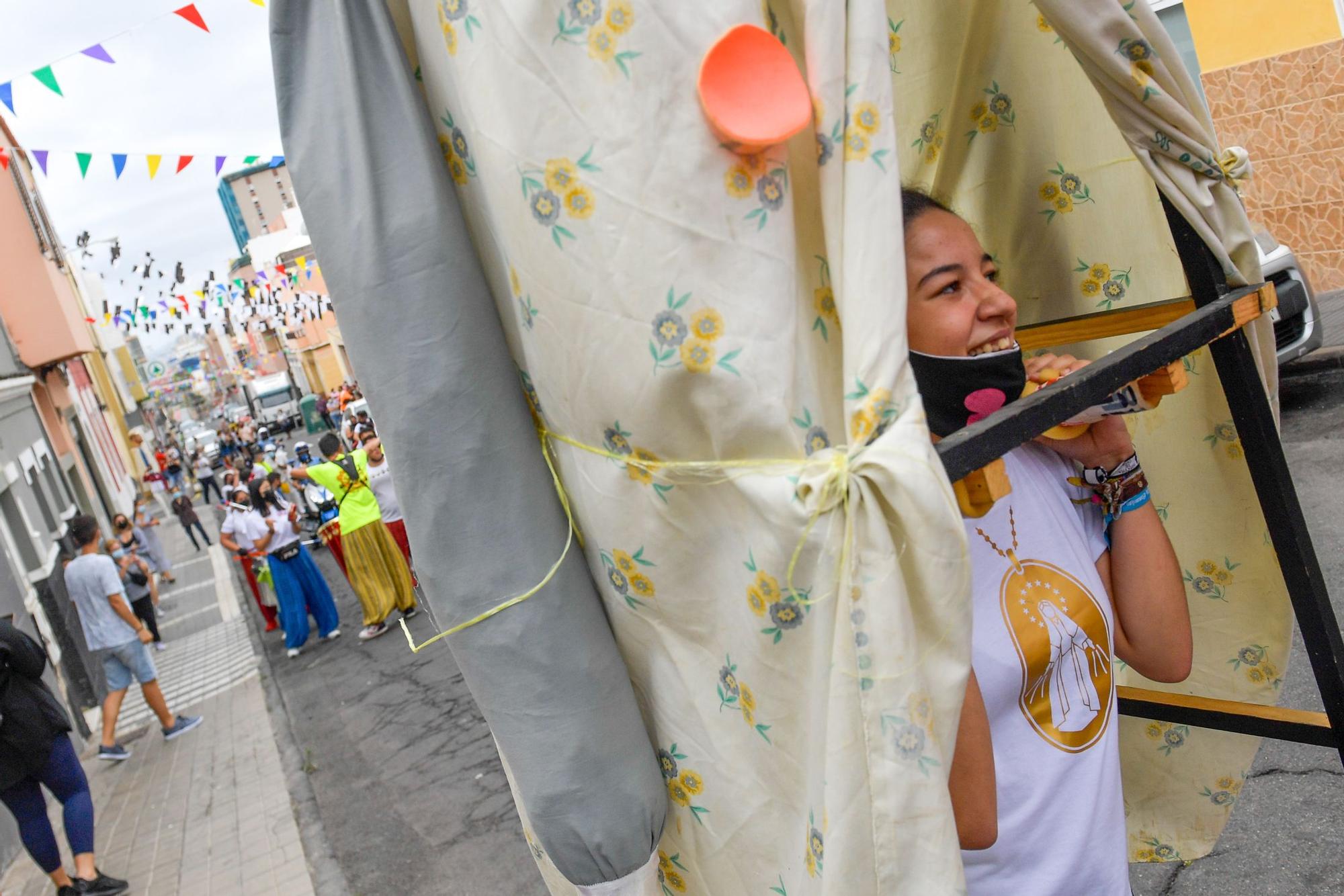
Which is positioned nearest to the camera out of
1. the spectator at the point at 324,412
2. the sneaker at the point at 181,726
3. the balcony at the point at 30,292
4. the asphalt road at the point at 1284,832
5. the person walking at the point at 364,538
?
the asphalt road at the point at 1284,832

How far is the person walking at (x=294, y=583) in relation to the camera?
9.97 m

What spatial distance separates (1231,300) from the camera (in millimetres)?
1813

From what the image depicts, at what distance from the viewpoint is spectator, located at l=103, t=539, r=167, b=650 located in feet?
36.3

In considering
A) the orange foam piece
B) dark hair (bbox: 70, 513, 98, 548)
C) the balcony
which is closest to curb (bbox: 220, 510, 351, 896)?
dark hair (bbox: 70, 513, 98, 548)

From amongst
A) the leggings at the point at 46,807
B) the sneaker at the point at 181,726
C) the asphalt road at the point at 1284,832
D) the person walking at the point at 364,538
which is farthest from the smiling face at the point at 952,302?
the sneaker at the point at 181,726

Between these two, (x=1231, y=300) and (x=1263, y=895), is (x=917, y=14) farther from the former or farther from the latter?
(x=1263, y=895)

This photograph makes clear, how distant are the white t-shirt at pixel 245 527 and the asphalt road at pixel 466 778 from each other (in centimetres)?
144

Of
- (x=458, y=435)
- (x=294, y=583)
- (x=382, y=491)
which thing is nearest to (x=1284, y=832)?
(x=458, y=435)

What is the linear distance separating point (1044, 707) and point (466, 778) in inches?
197

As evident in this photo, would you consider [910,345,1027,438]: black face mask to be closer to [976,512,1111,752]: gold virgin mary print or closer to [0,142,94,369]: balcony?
[976,512,1111,752]: gold virgin mary print

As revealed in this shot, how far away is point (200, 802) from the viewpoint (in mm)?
6941

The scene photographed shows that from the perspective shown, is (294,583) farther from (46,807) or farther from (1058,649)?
(1058,649)

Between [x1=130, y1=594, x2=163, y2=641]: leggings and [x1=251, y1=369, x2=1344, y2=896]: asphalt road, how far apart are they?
295 cm

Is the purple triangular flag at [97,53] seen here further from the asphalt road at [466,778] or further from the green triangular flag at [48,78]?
the asphalt road at [466,778]
